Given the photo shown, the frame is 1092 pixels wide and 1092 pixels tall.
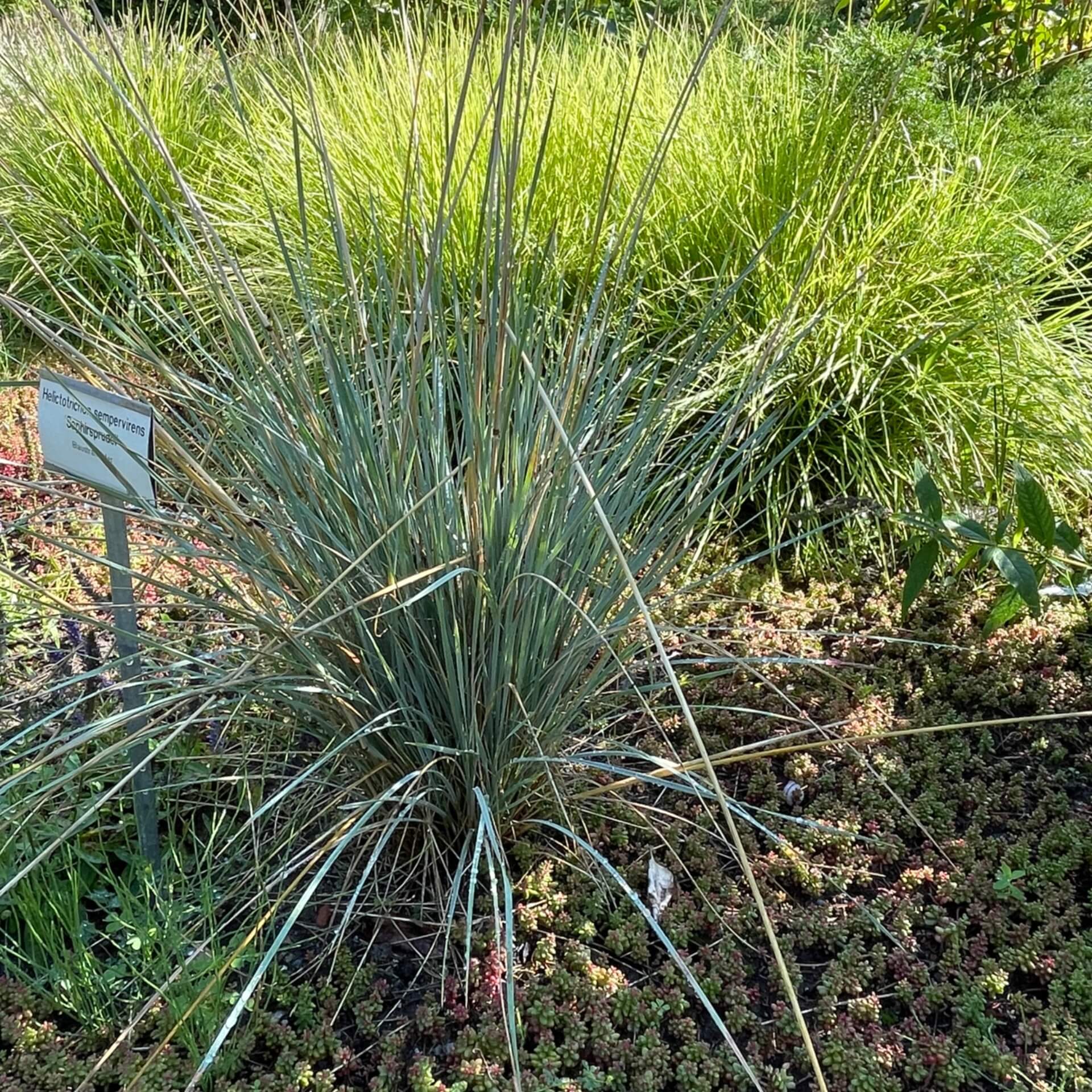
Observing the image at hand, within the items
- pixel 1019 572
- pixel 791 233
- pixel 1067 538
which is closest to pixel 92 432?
pixel 1019 572

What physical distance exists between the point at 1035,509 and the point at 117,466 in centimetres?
162

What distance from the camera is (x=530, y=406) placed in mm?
1763

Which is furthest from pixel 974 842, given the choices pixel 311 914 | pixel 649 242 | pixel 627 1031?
pixel 649 242

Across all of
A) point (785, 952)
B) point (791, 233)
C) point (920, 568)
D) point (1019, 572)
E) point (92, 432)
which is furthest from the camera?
point (791, 233)

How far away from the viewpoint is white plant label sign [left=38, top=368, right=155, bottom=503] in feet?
4.74

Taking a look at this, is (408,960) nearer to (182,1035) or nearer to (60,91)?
(182,1035)

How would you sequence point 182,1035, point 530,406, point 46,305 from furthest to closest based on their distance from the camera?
point 46,305 < point 530,406 < point 182,1035

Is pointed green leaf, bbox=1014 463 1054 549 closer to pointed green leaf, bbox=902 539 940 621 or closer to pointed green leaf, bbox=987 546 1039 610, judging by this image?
pointed green leaf, bbox=987 546 1039 610

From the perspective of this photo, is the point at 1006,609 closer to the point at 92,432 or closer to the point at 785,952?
the point at 785,952

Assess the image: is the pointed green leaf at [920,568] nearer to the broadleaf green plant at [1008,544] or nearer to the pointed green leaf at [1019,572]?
the broadleaf green plant at [1008,544]

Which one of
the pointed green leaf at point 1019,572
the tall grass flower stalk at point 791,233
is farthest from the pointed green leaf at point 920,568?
the tall grass flower stalk at point 791,233

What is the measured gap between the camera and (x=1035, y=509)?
1845mm

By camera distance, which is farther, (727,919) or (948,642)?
(948,642)

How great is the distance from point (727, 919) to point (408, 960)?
0.53 metres
